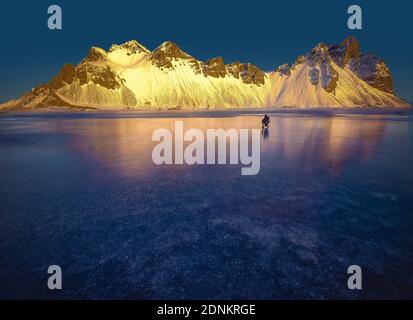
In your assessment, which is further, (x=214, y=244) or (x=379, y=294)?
(x=214, y=244)

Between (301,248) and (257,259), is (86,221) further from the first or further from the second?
(301,248)

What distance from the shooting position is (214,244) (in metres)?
5.68

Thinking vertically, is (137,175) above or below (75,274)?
above

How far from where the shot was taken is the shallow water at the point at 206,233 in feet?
14.6

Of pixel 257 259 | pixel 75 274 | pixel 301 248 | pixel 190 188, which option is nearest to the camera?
pixel 75 274

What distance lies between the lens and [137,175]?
1131 centimetres

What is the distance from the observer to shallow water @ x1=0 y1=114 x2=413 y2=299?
4.45m

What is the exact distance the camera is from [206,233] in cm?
618

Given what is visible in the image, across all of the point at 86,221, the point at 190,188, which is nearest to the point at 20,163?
the point at 86,221
